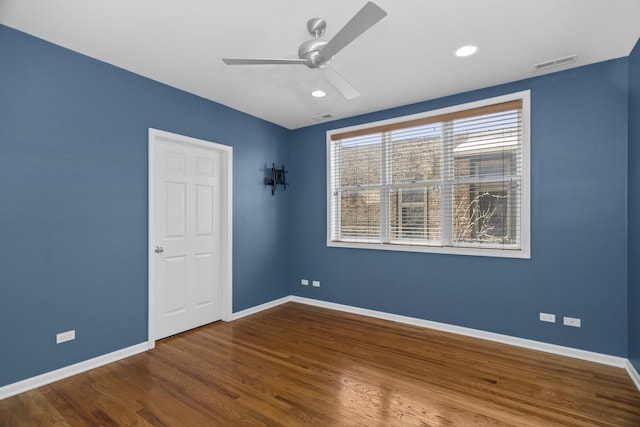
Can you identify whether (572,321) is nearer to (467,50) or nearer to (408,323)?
(408,323)

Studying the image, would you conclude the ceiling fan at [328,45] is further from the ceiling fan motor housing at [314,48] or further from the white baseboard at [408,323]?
the white baseboard at [408,323]

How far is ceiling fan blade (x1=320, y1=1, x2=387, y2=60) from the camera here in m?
1.60

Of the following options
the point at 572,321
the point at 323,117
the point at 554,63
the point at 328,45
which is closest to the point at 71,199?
the point at 328,45

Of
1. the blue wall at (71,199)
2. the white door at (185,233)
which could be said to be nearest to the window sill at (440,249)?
the white door at (185,233)

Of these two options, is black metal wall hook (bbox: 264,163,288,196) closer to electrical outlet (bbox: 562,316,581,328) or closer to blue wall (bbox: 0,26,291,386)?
blue wall (bbox: 0,26,291,386)

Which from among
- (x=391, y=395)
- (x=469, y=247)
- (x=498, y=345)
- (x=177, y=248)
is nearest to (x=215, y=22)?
(x=177, y=248)

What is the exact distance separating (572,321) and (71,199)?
15.4ft

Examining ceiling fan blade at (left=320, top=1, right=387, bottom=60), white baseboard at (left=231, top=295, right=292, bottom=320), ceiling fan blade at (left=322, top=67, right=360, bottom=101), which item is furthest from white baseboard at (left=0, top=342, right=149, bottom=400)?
ceiling fan blade at (left=320, top=1, right=387, bottom=60)

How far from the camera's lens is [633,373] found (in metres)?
2.57

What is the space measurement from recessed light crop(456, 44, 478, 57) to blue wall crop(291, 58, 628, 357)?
0.90 meters

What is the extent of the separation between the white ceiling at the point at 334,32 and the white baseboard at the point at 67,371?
2695 mm

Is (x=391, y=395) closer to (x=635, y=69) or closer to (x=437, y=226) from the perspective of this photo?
(x=437, y=226)

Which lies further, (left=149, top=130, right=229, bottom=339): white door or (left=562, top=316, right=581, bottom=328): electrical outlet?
(left=149, top=130, right=229, bottom=339): white door

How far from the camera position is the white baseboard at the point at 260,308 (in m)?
4.19
